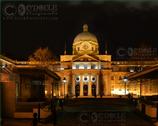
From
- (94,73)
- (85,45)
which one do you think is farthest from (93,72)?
(85,45)

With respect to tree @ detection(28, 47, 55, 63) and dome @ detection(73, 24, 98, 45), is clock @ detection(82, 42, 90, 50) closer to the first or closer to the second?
dome @ detection(73, 24, 98, 45)

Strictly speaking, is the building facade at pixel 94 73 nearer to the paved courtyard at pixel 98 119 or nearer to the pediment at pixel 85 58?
the pediment at pixel 85 58

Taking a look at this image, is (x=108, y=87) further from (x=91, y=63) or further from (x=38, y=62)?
(x=38, y=62)

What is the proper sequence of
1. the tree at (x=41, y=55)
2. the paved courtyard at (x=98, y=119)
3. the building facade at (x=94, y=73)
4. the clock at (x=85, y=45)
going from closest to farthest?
the paved courtyard at (x=98, y=119)
the tree at (x=41, y=55)
the building facade at (x=94, y=73)
the clock at (x=85, y=45)

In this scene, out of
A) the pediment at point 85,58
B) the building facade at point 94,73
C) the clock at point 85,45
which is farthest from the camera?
the clock at point 85,45

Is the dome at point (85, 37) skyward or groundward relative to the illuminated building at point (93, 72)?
skyward

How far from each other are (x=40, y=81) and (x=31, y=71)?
1698 mm

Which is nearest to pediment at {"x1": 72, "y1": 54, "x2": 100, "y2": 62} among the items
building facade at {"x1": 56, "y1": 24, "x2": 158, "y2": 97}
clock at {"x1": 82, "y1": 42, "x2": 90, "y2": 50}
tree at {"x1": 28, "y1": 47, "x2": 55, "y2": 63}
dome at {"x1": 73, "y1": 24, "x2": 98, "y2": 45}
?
building facade at {"x1": 56, "y1": 24, "x2": 158, "y2": 97}

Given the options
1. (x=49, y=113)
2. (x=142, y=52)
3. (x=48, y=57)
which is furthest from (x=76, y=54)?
(x=49, y=113)

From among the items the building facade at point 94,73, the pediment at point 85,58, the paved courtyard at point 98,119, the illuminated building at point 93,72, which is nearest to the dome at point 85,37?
the building facade at point 94,73

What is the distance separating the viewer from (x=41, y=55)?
293 ft

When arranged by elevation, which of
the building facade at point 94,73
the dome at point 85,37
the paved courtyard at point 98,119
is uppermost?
the dome at point 85,37

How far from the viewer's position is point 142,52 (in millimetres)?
72938

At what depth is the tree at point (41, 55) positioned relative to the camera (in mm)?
88988
